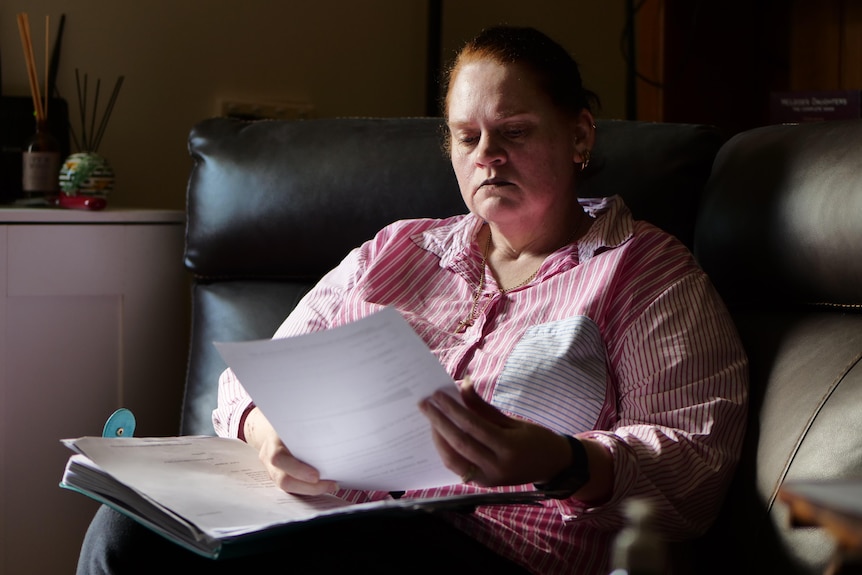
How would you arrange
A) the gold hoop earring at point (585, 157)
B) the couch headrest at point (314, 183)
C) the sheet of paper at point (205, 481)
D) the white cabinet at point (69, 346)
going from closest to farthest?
the sheet of paper at point (205, 481), the gold hoop earring at point (585, 157), the couch headrest at point (314, 183), the white cabinet at point (69, 346)

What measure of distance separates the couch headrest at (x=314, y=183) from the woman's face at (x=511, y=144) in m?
0.16

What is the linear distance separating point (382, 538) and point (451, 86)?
63 cm

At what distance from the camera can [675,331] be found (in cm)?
119

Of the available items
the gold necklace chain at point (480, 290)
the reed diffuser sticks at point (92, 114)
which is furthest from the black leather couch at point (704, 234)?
the reed diffuser sticks at point (92, 114)

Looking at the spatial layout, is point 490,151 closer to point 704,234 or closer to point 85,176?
point 704,234

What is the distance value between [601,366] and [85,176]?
1058 millimetres

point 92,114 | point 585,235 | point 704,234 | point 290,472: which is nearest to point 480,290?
point 585,235

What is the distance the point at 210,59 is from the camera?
231cm

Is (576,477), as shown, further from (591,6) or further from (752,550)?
(591,6)

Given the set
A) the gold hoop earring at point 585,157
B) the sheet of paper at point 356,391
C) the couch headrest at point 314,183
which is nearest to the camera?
the sheet of paper at point 356,391

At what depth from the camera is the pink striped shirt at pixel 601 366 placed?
1127 mm

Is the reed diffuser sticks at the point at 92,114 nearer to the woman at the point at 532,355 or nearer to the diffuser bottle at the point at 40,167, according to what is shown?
the diffuser bottle at the point at 40,167

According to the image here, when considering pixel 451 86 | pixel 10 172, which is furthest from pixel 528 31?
pixel 10 172

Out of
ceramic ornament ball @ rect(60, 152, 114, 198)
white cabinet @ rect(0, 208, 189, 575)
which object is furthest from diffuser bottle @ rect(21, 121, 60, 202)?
white cabinet @ rect(0, 208, 189, 575)
